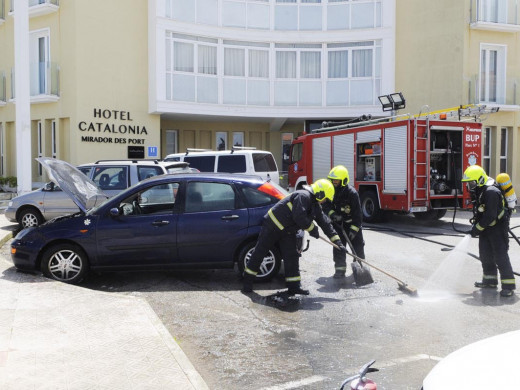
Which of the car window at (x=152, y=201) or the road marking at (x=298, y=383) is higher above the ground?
the car window at (x=152, y=201)

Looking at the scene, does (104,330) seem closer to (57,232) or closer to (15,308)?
(15,308)

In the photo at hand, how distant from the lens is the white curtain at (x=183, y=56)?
65.7 feet

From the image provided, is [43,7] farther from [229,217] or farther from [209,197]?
Answer: [229,217]

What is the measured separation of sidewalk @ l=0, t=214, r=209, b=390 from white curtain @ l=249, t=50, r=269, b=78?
15.9 metres

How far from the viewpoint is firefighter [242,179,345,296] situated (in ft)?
21.2

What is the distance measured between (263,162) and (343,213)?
7305 millimetres

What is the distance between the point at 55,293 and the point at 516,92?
20010 millimetres

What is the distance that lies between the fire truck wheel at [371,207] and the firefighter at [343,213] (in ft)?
20.1

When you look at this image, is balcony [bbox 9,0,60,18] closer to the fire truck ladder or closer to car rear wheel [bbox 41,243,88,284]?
the fire truck ladder

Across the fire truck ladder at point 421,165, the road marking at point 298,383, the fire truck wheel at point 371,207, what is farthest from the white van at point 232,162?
the road marking at point 298,383

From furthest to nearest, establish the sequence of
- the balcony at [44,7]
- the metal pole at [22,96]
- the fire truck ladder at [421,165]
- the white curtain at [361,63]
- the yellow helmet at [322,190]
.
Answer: the white curtain at [361,63], the balcony at [44,7], the metal pole at [22,96], the fire truck ladder at [421,165], the yellow helmet at [322,190]

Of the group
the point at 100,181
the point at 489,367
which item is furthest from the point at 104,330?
the point at 100,181

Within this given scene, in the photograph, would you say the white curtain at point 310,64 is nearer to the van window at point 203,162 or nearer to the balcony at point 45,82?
the van window at point 203,162

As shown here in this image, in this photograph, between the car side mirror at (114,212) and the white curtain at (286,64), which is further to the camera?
the white curtain at (286,64)
